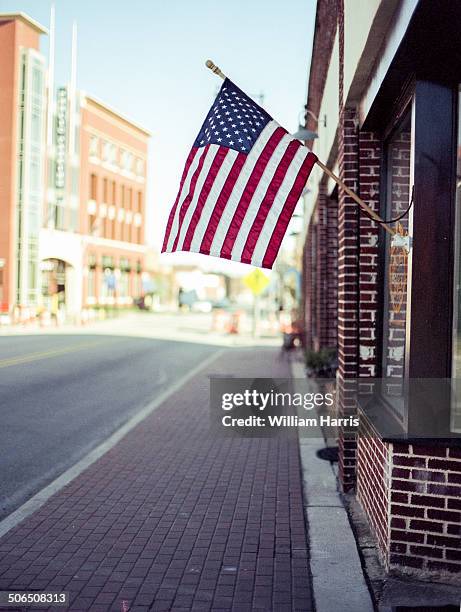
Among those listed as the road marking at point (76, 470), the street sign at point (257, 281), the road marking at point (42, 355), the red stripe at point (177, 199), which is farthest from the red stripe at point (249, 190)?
the street sign at point (257, 281)

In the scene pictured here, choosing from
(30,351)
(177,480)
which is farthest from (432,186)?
(30,351)

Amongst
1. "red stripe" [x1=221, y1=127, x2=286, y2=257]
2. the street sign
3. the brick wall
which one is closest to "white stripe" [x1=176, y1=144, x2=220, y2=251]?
A: "red stripe" [x1=221, y1=127, x2=286, y2=257]

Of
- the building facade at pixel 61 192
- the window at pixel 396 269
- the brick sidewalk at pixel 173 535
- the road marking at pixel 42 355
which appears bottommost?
the brick sidewalk at pixel 173 535

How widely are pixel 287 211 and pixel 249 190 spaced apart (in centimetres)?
30

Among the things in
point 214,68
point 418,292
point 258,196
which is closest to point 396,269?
point 418,292

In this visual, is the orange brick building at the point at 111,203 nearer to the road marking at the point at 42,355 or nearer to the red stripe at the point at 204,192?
the road marking at the point at 42,355

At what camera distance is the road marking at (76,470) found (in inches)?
241

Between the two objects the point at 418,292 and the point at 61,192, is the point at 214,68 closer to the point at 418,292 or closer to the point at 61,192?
the point at 418,292

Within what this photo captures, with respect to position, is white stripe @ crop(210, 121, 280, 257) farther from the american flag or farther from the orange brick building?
the orange brick building

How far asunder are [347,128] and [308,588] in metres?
4.05

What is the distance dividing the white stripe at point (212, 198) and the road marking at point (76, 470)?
2692mm

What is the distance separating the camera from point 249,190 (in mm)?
5203

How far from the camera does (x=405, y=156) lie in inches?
240

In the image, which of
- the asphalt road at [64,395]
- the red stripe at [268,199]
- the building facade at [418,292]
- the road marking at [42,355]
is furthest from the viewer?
the road marking at [42,355]
